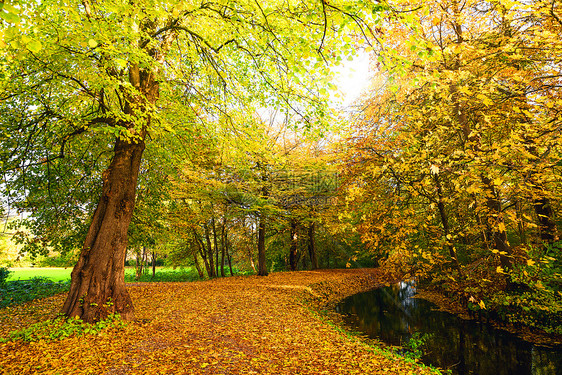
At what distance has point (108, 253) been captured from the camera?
20.9 feet

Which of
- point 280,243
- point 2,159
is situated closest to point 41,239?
point 2,159

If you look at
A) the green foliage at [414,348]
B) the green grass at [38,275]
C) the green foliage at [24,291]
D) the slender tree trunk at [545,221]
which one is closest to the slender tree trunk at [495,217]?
the slender tree trunk at [545,221]

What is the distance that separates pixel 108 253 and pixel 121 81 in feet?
12.3

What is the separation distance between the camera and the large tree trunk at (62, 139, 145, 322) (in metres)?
6.00

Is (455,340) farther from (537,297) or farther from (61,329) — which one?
(61,329)

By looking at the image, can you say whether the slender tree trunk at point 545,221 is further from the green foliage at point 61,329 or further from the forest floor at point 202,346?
the green foliage at point 61,329

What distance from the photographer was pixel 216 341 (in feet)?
17.9

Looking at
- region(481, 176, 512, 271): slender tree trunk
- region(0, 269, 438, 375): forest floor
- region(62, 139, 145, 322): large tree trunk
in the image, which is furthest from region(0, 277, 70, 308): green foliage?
region(481, 176, 512, 271): slender tree trunk

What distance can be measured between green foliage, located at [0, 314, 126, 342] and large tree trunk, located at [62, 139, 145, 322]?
206 millimetres

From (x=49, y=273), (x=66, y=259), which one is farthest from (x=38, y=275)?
(x=66, y=259)

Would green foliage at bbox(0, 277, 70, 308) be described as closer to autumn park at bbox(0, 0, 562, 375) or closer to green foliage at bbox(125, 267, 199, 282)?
autumn park at bbox(0, 0, 562, 375)

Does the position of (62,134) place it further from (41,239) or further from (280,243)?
(280,243)

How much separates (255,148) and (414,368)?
6665mm

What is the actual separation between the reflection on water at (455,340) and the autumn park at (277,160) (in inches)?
3.0
